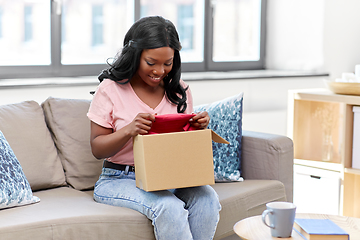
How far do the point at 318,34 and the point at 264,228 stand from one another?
2.15m

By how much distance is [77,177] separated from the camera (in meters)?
1.95

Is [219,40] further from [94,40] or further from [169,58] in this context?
[169,58]

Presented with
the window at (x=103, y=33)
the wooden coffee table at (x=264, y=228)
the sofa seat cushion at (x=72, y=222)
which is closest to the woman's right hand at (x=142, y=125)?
the sofa seat cushion at (x=72, y=222)

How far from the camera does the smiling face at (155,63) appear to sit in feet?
5.44

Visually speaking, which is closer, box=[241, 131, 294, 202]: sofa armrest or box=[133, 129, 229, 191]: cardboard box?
box=[133, 129, 229, 191]: cardboard box

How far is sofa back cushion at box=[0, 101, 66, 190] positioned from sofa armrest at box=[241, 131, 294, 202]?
85cm

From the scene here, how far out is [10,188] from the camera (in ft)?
5.11

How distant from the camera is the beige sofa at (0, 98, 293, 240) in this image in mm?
1477

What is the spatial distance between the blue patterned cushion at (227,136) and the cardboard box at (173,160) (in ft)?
1.77

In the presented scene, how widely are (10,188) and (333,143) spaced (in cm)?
190

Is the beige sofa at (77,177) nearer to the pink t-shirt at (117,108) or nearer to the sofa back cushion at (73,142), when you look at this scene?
the sofa back cushion at (73,142)

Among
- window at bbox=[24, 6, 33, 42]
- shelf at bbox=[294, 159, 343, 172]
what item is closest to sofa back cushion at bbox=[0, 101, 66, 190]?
window at bbox=[24, 6, 33, 42]

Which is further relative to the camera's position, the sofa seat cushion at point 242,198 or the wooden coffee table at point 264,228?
the sofa seat cushion at point 242,198

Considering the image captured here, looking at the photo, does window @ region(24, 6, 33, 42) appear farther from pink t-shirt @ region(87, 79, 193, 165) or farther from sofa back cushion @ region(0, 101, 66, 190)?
pink t-shirt @ region(87, 79, 193, 165)
